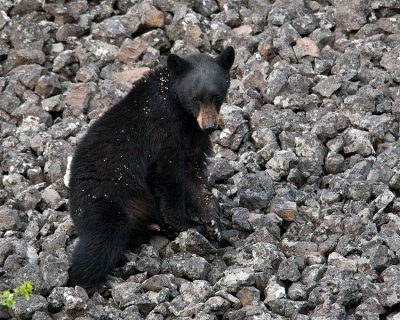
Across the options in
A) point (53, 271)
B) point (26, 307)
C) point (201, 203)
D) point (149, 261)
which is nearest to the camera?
point (26, 307)

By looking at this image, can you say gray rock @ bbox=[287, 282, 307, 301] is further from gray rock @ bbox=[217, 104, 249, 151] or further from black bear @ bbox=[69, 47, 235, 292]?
gray rock @ bbox=[217, 104, 249, 151]

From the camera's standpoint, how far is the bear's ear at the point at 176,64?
10.1m

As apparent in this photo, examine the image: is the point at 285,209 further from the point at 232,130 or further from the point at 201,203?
the point at 232,130

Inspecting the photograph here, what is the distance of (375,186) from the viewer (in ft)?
33.7

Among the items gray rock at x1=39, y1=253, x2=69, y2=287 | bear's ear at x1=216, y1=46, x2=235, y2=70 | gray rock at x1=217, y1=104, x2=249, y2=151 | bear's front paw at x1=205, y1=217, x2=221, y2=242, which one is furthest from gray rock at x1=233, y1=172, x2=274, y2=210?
gray rock at x1=39, y1=253, x2=69, y2=287

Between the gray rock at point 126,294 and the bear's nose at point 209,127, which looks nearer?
the gray rock at point 126,294

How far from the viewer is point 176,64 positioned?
10.1 m

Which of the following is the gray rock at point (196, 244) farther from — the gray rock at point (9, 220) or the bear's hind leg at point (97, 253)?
the gray rock at point (9, 220)

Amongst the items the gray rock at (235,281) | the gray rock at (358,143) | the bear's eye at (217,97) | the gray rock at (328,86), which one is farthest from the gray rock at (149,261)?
the gray rock at (328,86)

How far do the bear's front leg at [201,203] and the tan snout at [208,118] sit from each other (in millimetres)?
663

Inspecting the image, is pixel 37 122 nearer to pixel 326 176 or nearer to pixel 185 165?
pixel 185 165

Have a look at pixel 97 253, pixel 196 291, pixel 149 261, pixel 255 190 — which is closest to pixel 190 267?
pixel 196 291

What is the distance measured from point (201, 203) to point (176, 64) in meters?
1.27

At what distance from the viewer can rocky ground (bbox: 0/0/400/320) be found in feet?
29.1
